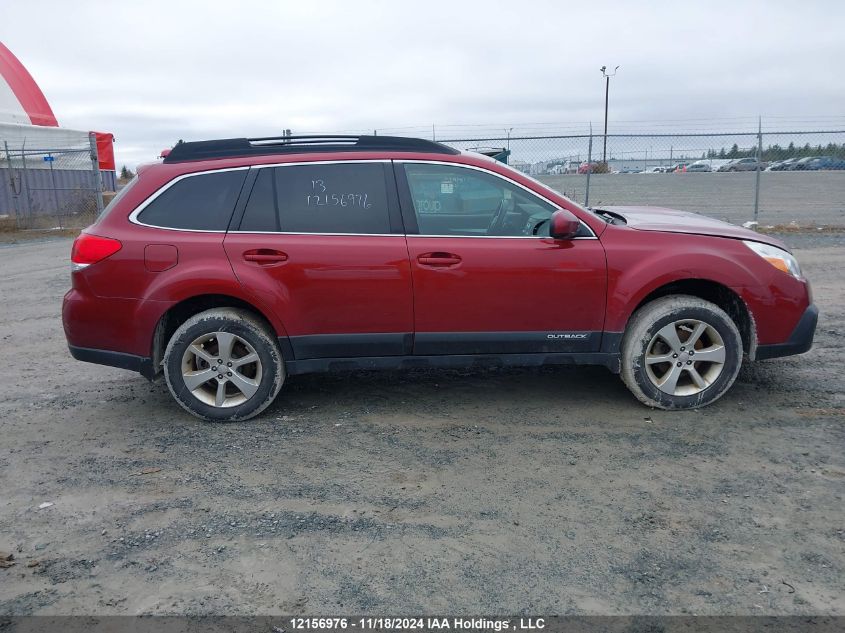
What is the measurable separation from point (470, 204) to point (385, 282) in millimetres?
844

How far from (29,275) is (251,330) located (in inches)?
331

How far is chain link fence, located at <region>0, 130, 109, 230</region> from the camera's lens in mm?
19781

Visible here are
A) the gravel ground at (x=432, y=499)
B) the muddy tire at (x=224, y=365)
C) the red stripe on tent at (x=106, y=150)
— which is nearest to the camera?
the gravel ground at (x=432, y=499)

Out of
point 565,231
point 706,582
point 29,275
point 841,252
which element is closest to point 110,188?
point 29,275

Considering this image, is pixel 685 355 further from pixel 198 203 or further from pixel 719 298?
pixel 198 203

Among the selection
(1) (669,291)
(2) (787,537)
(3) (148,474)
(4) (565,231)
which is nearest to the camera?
(2) (787,537)

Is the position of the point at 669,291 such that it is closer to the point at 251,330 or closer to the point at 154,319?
the point at 251,330

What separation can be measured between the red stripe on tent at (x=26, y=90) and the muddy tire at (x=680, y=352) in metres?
31.1

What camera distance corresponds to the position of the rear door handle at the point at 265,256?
4602 mm

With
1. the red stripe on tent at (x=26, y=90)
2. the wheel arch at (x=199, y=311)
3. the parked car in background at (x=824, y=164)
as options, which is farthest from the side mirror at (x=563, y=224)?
the red stripe on tent at (x=26, y=90)

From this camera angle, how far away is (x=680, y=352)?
4.70m

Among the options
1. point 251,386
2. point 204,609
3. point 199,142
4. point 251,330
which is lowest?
point 204,609

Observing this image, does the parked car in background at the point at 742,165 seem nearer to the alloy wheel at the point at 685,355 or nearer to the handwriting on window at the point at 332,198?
the alloy wheel at the point at 685,355

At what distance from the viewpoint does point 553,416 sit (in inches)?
187
